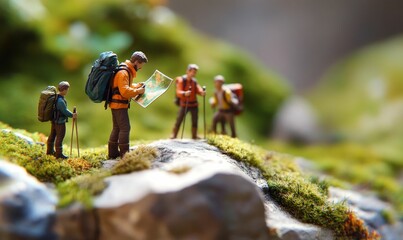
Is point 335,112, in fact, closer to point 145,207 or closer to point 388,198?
point 388,198

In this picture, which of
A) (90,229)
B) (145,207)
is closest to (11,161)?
(90,229)

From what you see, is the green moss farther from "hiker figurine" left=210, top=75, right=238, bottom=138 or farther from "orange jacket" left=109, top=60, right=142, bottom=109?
"orange jacket" left=109, top=60, right=142, bottom=109

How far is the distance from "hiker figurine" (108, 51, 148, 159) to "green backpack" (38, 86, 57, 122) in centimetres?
77

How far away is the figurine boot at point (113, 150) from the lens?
6375mm

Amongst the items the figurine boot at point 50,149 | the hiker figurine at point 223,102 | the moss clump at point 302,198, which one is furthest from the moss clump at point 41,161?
the hiker figurine at point 223,102

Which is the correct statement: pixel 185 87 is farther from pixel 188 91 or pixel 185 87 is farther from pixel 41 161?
pixel 41 161

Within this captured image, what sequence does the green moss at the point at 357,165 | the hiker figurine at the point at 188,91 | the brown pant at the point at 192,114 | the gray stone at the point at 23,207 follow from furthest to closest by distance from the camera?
the green moss at the point at 357,165, the brown pant at the point at 192,114, the hiker figurine at the point at 188,91, the gray stone at the point at 23,207

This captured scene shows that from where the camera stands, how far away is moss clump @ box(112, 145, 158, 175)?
213 inches

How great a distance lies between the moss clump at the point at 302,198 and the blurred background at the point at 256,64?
9.25 feet

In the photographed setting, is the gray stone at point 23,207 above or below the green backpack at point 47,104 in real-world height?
below

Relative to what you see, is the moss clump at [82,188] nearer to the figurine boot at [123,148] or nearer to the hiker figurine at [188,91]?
the figurine boot at [123,148]

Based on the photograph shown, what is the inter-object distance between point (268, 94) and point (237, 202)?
8.55 meters

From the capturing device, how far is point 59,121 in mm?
6051

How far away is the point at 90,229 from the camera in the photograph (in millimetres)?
4840
